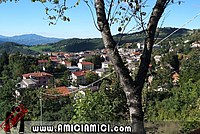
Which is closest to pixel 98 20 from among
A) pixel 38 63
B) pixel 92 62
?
pixel 38 63

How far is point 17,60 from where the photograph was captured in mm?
43156

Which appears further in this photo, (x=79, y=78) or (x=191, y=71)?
(x=79, y=78)

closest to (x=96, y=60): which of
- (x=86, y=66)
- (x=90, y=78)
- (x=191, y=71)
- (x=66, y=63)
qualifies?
(x=86, y=66)

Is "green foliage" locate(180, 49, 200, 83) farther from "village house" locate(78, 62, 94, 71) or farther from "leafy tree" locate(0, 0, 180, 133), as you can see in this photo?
"village house" locate(78, 62, 94, 71)

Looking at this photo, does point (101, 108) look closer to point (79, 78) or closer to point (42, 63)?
point (79, 78)

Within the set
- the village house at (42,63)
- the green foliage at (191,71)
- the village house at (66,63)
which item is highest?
the green foliage at (191,71)

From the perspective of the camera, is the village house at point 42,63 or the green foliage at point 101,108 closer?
the green foliage at point 101,108

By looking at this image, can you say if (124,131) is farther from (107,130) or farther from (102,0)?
(102,0)

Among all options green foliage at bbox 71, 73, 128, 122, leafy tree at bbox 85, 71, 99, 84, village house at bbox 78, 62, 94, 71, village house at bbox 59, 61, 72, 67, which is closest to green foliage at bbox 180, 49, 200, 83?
leafy tree at bbox 85, 71, 99, 84

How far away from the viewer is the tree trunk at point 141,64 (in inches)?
63.5

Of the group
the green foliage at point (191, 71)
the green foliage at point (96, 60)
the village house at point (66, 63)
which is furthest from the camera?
the green foliage at point (96, 60)

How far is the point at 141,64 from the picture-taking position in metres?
1.66

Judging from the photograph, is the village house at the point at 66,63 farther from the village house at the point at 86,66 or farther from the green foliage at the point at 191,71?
the green foliage at the point at 191,71

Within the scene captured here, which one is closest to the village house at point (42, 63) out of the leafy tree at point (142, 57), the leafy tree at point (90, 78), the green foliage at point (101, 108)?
the leafy tree at point (90, 78)
